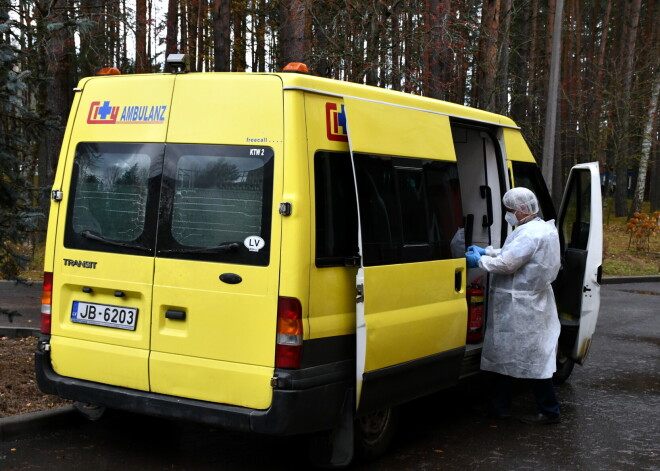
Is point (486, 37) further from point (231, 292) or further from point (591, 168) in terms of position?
point (231, 292)

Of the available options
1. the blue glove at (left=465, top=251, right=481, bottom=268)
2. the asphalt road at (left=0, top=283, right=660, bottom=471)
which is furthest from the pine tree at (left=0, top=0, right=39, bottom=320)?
the blue glove at (left=465, top=251, right=481, bottom=268)

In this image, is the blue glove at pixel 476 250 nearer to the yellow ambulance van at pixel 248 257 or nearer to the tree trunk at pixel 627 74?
the yellow ambulance van at pixel 248 257

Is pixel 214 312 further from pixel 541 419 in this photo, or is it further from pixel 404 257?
pixel 541 419

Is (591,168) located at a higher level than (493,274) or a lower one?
higher

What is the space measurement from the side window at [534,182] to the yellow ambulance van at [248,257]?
1723 millimetres

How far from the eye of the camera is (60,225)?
5152 millimetres

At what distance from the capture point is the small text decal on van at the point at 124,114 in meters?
4.85

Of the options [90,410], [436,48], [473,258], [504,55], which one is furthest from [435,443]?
[504,55]

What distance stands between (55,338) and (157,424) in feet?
4.10

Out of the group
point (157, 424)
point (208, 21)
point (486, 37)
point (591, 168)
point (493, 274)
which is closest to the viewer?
point (157, 424)

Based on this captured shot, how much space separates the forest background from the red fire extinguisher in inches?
141

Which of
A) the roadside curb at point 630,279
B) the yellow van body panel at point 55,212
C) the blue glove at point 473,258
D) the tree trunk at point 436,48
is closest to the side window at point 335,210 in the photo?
the blue glove at point 473,258

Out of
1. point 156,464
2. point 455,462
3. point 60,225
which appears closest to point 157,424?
point 156,464

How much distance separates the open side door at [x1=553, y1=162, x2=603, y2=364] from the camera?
277 inches
